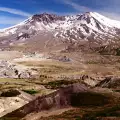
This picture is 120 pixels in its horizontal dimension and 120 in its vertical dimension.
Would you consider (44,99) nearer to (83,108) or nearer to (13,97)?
(83,108)

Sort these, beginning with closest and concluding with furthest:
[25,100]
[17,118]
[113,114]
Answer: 1. [113,114]
2. [17,118]
3. [25,100]

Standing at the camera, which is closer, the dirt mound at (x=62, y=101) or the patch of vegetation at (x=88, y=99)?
the dirt mound at (x=62, y=101)

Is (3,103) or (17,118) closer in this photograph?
(17,118)

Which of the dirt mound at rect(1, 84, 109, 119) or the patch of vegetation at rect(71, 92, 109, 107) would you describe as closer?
the dirt mound at rect(1, 84, 109, 119)

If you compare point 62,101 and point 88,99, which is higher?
point 88,99

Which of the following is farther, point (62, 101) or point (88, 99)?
point (88, 99)

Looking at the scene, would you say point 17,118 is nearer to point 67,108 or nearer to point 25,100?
point 67,108

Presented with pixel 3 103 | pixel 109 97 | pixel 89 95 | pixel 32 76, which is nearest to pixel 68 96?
pixel 89 95

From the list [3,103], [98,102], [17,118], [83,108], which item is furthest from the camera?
[3,103]
